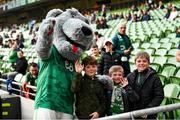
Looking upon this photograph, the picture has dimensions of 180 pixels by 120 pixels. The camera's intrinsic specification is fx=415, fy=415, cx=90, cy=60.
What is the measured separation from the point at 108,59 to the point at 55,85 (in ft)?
7.32

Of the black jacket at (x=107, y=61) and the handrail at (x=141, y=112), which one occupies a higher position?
the black jacket at (x=107, y=61)

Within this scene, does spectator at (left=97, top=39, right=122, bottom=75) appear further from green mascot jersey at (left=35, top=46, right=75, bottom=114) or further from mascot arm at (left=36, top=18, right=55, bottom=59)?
mascot arm at (left=36, top=18, right=55, bottom=59)

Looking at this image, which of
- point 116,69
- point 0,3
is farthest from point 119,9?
point 116,69

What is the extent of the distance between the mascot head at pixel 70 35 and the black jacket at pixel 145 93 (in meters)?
0.63

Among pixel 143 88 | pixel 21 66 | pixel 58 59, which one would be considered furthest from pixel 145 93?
pixel 21 66

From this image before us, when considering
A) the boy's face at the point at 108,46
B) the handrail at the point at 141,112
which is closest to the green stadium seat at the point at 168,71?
the boy's face at the point at 108,46

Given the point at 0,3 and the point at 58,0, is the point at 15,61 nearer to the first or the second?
the point at 58,0

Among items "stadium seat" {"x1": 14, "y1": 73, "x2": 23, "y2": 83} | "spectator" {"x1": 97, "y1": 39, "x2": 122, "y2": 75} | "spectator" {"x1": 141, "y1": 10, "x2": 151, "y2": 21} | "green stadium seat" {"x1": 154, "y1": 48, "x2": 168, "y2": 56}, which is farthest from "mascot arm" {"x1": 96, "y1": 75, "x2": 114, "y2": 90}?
"spectator" {"x1": 141, "y1": 10, "x2": 151, "y2": 21}

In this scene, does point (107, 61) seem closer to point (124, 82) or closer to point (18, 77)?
point (124, 82)

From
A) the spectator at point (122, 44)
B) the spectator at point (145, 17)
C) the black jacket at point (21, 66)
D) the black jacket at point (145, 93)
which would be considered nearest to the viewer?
the black jacket at point (145, 93)

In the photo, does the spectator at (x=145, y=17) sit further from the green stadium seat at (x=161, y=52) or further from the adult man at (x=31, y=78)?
the adult man at (x=31, y=78)

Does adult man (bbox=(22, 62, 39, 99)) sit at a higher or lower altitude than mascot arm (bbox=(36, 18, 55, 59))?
lower

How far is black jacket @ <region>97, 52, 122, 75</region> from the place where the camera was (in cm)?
555

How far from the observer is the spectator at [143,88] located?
3857 mm
